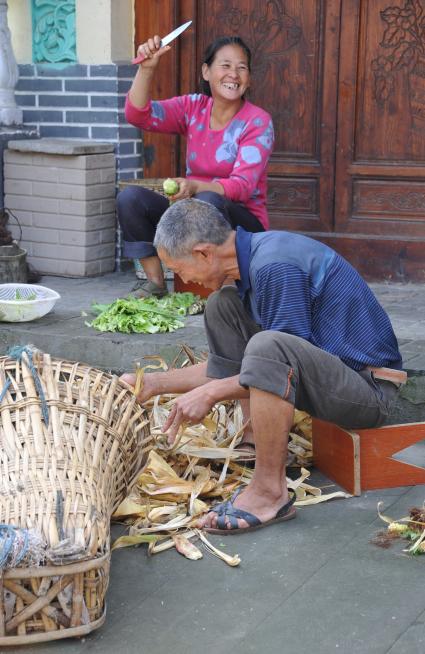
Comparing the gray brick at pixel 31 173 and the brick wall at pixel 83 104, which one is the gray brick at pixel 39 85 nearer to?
the brick wall at pixel 83 104

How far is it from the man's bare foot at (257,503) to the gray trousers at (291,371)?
1.08 ft

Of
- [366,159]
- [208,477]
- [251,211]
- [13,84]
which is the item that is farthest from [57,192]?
[208,477]

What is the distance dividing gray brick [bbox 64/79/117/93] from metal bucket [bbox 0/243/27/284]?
1096 millimetres

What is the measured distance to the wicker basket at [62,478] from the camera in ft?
9.20

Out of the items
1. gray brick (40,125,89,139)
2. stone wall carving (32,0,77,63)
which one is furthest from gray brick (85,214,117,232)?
stone wall carving (32,0,77,63)

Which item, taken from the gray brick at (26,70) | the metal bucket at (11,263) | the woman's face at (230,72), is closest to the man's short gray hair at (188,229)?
the woman's face at (230,72)

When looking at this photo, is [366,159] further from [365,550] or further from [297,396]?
[365,550]

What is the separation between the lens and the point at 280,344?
3.57m

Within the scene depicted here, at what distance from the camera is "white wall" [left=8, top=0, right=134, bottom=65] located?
6.34 m

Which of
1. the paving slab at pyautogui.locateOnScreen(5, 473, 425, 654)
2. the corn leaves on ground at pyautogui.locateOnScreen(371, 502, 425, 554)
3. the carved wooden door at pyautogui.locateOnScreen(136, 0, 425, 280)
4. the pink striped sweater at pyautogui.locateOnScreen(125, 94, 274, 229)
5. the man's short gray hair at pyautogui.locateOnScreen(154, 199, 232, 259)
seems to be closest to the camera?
the paving slab at pyautogui.locateOnScreen(5, 473, 425, 654)

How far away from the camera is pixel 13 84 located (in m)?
6.55

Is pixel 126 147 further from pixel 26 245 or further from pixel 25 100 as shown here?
pixel 26 245

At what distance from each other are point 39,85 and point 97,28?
0.56 meters

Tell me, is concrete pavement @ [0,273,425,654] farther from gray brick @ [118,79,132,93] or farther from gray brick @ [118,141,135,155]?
gray brick @ [118,79,132,93]
